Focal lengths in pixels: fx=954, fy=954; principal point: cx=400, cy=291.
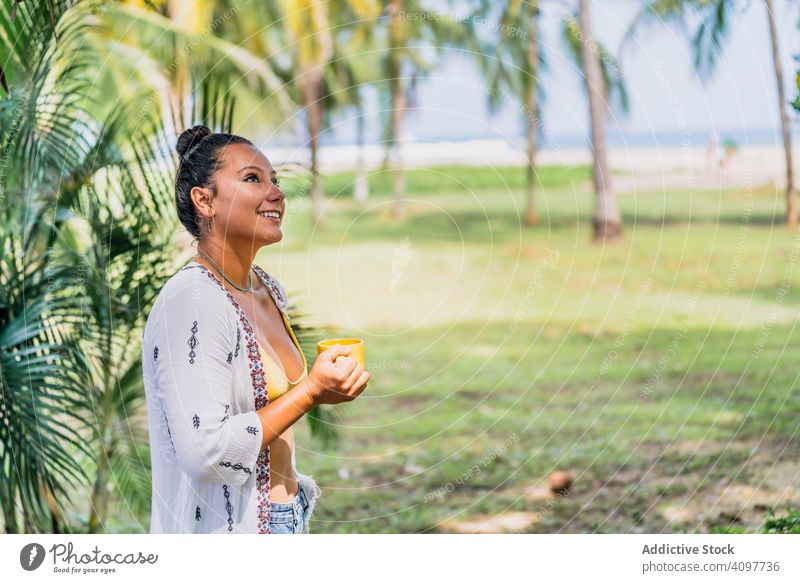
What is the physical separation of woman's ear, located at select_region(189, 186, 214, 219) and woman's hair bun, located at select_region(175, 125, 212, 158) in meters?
0.09

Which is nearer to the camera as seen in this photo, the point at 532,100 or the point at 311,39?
the point at 311,39

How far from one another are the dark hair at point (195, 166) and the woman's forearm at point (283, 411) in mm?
394

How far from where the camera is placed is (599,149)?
325 inches

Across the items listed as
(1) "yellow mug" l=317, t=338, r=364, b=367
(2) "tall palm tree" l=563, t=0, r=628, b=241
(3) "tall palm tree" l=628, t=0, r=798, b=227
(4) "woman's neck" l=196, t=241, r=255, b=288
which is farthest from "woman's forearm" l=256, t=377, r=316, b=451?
(2) "tall palm tree" l=563, t=0, r=628, b=241

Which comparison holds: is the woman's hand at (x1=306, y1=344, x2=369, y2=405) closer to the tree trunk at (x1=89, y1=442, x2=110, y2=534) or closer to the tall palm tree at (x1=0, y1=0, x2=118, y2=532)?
the tall palm tree at (x1=0, y1=0, x2=118, y2=532)

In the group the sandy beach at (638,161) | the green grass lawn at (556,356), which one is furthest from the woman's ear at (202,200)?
the sandy beach at (638,161)

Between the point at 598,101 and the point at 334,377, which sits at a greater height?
the point at 598,101

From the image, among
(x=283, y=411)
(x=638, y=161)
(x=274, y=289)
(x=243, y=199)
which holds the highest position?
(x=638, y=161)

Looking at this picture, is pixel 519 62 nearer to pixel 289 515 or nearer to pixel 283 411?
pixel 289 515

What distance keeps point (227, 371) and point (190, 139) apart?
52 cm

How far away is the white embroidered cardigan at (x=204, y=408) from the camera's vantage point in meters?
1.67
